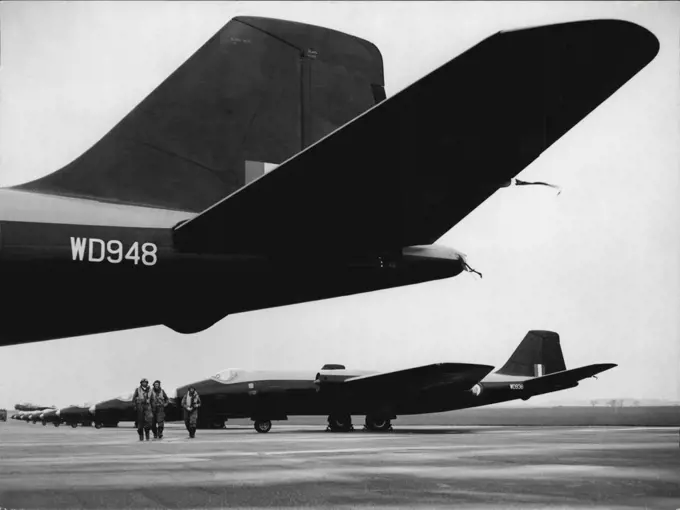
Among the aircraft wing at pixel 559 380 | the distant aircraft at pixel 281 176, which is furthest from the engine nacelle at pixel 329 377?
the distant aircraft at pixel 281 176

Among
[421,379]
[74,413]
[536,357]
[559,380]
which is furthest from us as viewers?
[74,413]

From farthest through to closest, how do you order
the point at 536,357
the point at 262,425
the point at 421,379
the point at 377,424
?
the point at 536,357
the point at 377,424
the point at 262,425
the point at 421,379

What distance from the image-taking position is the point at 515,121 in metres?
4.20

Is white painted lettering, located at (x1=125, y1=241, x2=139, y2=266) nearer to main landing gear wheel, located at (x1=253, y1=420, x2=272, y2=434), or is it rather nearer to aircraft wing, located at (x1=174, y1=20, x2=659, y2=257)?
aircraft wing, located at (x1=174, y1=20, x2=659, y2=257)

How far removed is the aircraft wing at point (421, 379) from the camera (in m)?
25.7

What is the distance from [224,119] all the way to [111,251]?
1.46m

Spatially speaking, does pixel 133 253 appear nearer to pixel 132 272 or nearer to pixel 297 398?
pixel 132 272

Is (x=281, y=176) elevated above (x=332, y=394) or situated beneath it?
elevated above

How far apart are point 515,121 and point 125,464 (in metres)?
8.23

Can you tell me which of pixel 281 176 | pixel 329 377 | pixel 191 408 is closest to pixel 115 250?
pixel 281 176

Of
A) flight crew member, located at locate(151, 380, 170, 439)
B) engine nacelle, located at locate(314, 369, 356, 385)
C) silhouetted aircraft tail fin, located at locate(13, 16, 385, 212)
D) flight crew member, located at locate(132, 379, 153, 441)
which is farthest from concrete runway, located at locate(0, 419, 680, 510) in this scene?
engine nacelle, located at locate(314, 369, 356, 385)

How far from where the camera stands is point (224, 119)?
578 centimetres

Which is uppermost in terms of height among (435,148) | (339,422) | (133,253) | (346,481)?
(435,148)

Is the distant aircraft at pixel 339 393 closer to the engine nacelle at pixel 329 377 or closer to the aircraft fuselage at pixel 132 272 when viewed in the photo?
the engine nacelle at pixel 329 377
